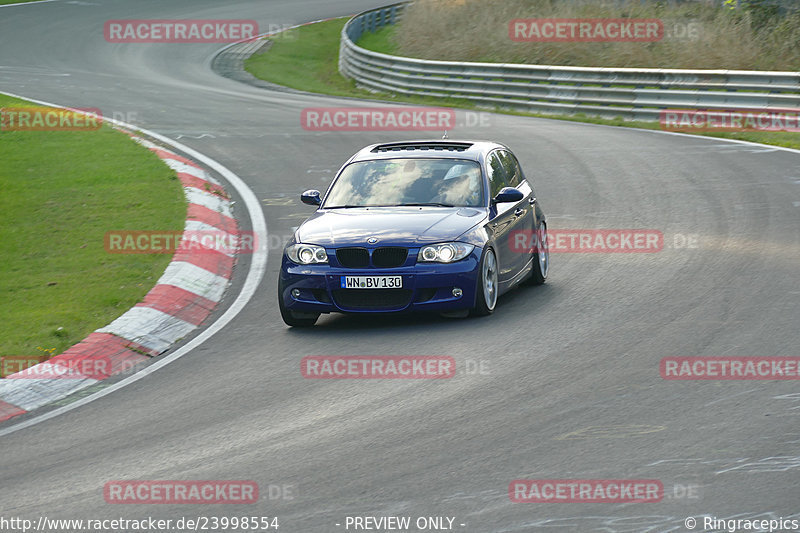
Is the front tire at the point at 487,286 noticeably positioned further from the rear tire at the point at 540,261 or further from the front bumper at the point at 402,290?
the rear tire at the point at 540,261

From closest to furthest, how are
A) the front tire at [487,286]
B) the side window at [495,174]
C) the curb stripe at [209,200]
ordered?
the front tire at [487,286] < the side window at [495,174] < the curb stripe at [209,200]

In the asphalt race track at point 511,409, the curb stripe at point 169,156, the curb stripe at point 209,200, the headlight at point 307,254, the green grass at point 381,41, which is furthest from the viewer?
the green grass at point 381,41

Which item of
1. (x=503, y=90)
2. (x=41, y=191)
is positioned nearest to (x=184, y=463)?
(x=41, y=191)

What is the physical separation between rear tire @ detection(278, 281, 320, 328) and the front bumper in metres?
0.17

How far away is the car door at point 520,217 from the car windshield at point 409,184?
0.55 meters

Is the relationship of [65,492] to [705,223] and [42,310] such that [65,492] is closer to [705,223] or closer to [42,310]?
[42,310]

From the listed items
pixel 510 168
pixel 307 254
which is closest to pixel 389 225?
pixel 307 254

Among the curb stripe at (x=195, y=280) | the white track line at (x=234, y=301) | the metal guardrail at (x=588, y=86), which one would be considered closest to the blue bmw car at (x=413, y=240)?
the white track line at (x=234, y=301)

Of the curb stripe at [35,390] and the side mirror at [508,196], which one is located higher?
the side mirror at [508,196]

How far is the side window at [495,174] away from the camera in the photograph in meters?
11.4

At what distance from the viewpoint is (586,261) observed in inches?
491

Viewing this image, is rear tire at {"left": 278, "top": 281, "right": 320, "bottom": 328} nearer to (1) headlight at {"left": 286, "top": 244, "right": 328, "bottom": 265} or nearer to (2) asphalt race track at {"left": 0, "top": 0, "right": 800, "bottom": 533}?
(2) asphalt race track at {"left": 0, "top": 0, "right": 800, "bottom": 533}

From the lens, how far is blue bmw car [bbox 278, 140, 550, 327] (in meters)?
9.94

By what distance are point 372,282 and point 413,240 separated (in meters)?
0.52
